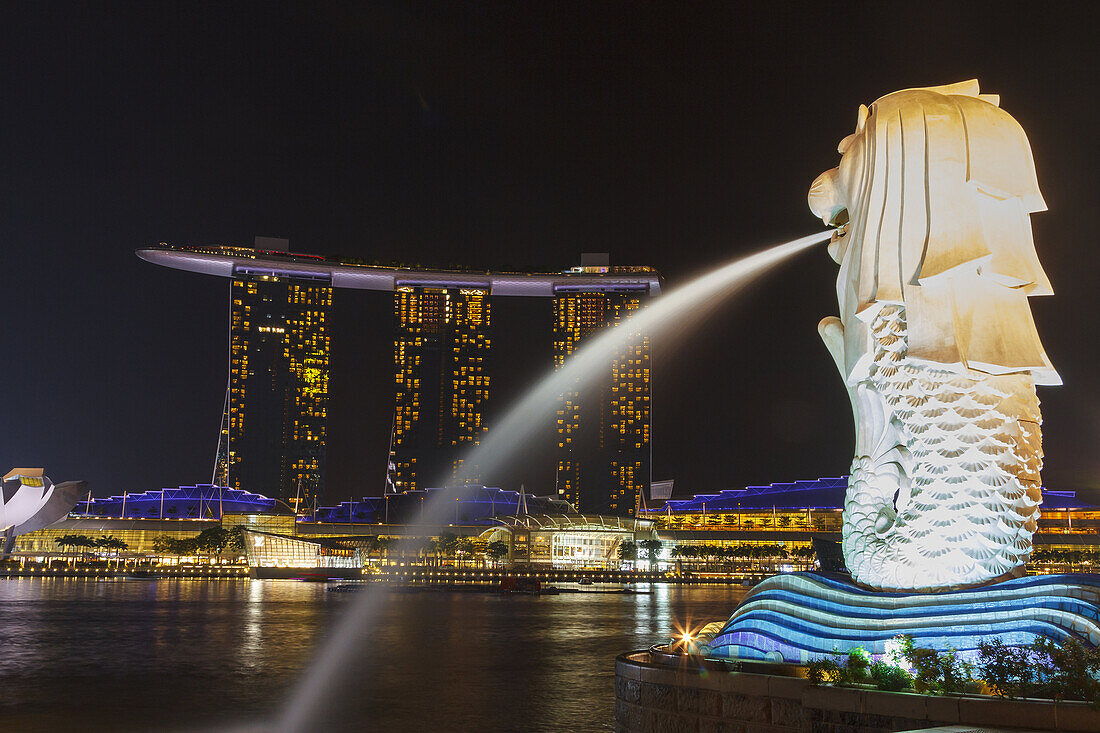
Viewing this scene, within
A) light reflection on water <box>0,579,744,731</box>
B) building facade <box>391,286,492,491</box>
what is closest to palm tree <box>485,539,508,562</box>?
light reflection on water <box>0,579,744,731</box>

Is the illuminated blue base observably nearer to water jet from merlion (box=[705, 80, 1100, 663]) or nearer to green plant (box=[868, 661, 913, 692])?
water jet from merlion (box=[705, 80, 1100, 663])

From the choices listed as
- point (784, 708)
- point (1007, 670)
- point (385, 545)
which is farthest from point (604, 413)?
point (1007, 670)

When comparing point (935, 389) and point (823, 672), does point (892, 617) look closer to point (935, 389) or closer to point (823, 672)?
point (823, 672)

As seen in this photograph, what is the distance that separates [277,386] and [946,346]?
159m

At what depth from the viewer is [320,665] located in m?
27.8

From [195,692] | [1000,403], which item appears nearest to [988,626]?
[1000,403]

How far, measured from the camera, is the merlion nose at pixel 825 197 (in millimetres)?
18906

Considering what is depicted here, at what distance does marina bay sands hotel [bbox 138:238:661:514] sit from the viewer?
543 feet

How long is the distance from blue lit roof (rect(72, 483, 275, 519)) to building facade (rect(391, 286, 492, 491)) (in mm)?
38028

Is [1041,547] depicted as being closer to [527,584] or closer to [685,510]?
[685,510]

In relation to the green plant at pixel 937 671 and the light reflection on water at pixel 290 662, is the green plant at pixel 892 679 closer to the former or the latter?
the green plant at pixel 937 671

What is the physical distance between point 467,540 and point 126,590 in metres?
56.2

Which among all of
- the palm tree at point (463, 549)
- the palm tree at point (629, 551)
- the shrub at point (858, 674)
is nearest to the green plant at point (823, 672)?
the shrub at point (858, 674)

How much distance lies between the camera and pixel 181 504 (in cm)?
14675
